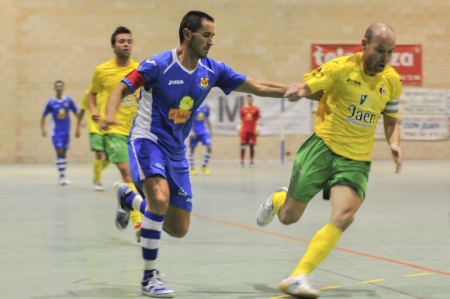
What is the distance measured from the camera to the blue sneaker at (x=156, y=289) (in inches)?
227

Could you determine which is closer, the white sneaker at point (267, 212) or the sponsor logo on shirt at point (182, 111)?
the sponsor logo on shirt at point (182, 111)

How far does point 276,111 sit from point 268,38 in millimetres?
2625

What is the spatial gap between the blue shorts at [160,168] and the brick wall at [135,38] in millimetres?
21412

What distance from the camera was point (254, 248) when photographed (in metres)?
8.33

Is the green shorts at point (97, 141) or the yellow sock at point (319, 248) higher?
the green shorts at point (97, 141)

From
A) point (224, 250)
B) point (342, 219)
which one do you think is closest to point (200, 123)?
point (224, 250)

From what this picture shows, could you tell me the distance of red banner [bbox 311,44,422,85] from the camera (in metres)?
28.6

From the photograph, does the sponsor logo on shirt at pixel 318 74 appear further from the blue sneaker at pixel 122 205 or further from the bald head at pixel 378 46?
the blue sneaker at pixel 122 205

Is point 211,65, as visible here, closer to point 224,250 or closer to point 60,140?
point 224,250

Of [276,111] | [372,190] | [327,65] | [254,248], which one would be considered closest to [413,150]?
[276,111]

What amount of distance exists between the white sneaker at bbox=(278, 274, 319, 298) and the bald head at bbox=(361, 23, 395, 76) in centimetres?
177

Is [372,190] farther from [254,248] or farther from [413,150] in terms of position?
[413,150]

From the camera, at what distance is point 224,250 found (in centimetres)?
818

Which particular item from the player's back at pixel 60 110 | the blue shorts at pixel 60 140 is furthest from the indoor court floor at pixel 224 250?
the player's back at pixel 60 110
